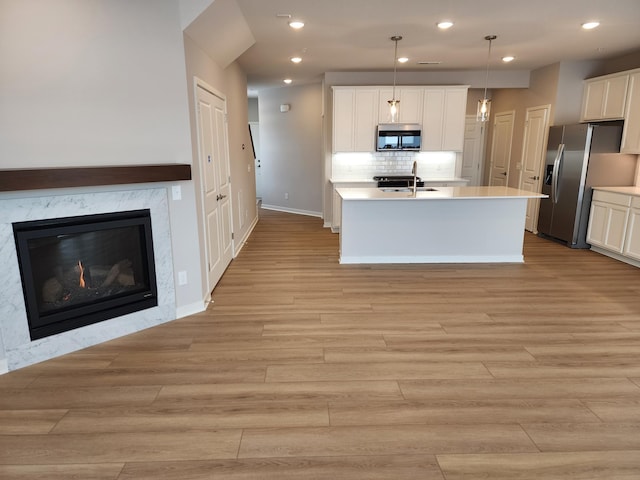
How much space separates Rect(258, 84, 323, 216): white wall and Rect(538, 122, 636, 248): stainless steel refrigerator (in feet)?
13.7

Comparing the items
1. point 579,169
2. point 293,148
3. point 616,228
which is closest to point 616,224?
point 616,228

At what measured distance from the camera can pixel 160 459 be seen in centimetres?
194

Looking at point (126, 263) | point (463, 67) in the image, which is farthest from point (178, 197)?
point (463, 67)

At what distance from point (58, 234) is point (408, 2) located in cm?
349

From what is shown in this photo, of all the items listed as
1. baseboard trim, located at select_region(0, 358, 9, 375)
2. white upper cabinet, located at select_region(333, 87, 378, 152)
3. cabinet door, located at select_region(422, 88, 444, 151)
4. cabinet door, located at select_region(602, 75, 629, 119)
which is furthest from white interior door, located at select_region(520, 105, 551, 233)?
baseboard trim, located at select_region(0, 358, 9, 375)

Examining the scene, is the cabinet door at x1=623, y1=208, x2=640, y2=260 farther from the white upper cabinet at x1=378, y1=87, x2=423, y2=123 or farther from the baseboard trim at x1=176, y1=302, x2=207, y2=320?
the baseboard trim at x1=176, y1=302, x2=207, y2=320

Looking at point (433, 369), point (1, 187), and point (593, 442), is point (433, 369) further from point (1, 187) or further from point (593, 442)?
point (1, 187)

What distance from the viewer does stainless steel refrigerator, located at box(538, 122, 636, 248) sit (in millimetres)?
5566

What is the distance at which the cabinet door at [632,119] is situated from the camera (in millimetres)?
5258

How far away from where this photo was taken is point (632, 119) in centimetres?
534

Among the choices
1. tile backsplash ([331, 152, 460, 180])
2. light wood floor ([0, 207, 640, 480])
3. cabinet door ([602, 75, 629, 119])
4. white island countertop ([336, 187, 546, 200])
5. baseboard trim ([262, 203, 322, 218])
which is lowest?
light wood floor ([0, 207, 640, 480])

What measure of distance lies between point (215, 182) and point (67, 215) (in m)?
1.76

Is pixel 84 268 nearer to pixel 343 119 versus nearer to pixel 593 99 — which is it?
pixel 343 119

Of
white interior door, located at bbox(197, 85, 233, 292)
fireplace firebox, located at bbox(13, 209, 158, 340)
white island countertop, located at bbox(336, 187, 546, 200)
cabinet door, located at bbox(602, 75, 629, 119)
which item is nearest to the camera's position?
fireplace firebox, located at bbox(13, 209, 158, 340)
